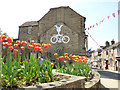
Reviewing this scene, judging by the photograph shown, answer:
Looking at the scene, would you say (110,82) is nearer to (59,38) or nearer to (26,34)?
(59,38)

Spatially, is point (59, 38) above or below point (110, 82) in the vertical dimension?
above

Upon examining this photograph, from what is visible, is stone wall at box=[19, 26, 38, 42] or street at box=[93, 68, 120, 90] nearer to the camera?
street at box=[93, 68, 120, 90]

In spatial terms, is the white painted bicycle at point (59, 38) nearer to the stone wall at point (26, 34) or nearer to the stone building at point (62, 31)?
the stone building at point (62, 31)

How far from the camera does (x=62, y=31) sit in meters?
16.2

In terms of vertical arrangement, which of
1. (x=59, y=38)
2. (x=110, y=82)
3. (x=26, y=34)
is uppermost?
(x=26, y=34)

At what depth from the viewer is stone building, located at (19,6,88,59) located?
15.5 meters

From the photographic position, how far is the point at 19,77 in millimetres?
2807

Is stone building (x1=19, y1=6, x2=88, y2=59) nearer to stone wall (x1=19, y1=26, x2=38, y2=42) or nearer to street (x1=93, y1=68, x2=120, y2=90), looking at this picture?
stone wall (x1=19, y1=26, x2=38, y2=42)

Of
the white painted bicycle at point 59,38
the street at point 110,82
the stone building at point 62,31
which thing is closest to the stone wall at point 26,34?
the stone building at point 62,31

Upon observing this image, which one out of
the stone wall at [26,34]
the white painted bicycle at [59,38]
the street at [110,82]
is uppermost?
the stone wall at [26,34]

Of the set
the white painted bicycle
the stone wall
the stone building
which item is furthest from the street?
the stone wall

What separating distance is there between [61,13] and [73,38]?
4.34 meters

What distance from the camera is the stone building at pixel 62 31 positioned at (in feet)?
51.0

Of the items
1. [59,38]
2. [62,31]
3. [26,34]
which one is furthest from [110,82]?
[26,34]
